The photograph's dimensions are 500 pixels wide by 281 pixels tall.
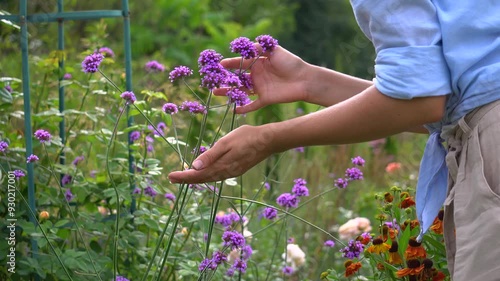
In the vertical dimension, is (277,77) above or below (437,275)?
above

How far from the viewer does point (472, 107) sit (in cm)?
165

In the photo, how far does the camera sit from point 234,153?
1.76 meters

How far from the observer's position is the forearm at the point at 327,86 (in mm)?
2133

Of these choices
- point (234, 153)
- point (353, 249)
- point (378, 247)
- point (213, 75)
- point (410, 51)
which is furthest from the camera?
point (353, 249)

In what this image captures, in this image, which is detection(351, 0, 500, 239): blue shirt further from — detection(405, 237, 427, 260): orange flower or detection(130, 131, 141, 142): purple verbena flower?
detection(130, 131, 141, 142): purple verbena flower

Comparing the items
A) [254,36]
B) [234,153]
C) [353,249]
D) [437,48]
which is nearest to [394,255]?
[353,249]

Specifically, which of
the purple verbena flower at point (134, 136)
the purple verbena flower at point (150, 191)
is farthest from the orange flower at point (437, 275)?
the purple verbena flower at point (134, 136)

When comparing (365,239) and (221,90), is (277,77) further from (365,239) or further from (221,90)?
(365,239)

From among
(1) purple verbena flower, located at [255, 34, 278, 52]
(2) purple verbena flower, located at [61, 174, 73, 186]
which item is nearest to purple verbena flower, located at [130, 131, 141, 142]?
(2) purple verbena flower, located at [61, 174, 73, 186]

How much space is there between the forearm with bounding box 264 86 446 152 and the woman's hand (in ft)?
0.10

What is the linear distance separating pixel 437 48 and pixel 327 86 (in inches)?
21.9

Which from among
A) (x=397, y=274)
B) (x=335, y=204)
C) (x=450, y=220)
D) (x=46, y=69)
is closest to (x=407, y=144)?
(x=335, y=204)

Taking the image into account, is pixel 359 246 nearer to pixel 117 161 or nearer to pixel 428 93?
pixel 117 161

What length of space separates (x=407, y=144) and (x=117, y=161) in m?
3.78
